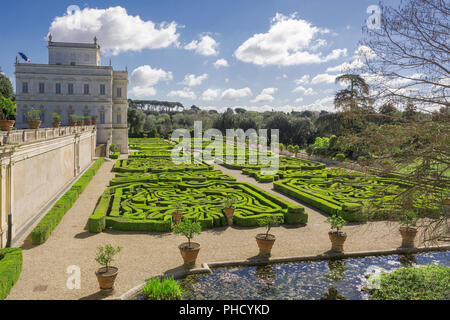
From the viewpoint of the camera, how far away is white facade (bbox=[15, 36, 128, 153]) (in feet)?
129

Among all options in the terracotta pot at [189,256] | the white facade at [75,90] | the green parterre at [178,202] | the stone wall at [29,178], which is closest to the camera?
the terracotta pot at [189,256]

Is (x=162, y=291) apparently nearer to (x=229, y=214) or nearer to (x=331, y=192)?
(x=229, y=214)

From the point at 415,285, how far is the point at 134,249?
788 centimetres

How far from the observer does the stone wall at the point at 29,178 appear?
1036 cm

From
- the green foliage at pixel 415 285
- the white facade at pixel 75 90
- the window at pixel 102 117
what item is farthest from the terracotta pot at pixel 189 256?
the window at pixel 102 117

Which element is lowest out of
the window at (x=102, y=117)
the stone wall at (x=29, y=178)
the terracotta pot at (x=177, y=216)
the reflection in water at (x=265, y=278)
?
the reflection in water at (x=265, y=278)

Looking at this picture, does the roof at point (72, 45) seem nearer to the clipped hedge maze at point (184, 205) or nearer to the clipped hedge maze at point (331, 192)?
the clipped hedge maze at point (184, 205)

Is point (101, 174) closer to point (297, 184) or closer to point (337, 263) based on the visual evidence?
point (297, 184)

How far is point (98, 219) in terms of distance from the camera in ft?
40.1

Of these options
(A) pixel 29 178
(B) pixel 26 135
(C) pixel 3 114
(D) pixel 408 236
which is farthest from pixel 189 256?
(C) pixel 3 114

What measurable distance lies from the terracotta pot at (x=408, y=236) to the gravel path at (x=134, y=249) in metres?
0.34

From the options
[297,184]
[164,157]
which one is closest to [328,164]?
[297,184]

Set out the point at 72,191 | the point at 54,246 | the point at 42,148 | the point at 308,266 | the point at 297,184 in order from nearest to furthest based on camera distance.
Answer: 1. the point at 308,266
2. the point at 54,246
3. the point at 42,148
4. the point at 72,191
5. the point at 297,184

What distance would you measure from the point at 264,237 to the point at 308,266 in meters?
1.54
